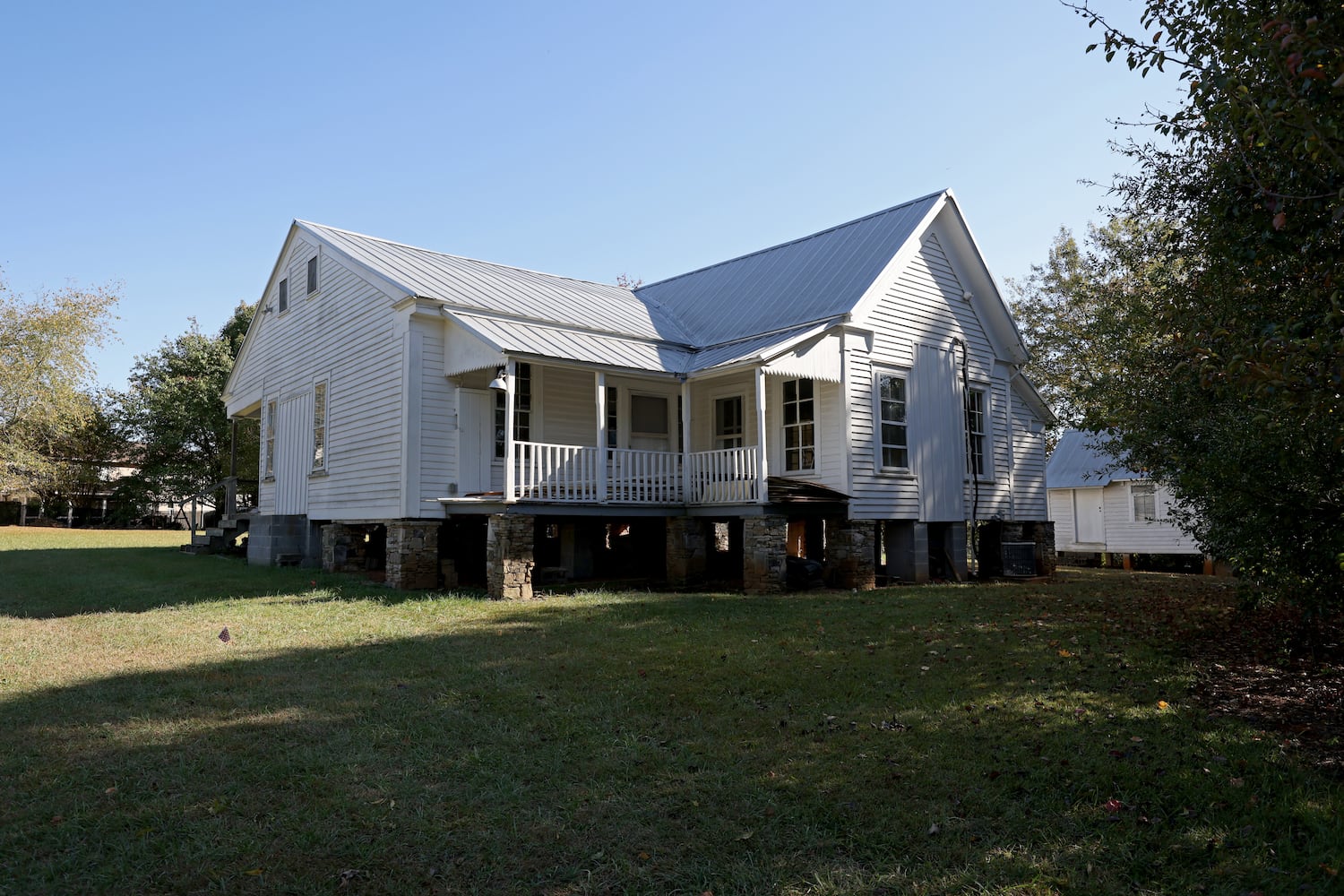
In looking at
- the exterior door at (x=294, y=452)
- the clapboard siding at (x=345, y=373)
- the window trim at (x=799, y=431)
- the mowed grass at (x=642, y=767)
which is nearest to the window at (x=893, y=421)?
the window trim at (x=799, y=431)

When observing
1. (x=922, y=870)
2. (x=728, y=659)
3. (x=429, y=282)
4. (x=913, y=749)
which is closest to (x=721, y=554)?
(x=429, y=282)

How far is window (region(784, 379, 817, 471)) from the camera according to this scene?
1655 cm

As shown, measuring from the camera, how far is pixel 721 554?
1969 centimetres

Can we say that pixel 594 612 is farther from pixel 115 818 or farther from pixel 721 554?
pixel 721 554

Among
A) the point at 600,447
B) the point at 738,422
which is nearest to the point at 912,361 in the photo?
the point at 738,422

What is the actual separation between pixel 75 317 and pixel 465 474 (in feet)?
103

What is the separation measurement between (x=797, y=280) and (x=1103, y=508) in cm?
1692

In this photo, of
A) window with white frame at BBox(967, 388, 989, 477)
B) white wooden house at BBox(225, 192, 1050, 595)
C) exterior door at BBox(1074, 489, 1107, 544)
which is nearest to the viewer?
white wooden house at BBox(225, 192, 1050, 595)

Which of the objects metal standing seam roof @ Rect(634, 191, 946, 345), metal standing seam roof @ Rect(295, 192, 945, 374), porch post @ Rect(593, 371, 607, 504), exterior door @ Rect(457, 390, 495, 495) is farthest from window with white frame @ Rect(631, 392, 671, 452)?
exterior door @ Rect(457, 390, 495, 495)

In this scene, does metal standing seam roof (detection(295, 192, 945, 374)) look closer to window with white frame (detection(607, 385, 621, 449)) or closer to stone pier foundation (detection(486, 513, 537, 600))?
window with white frame (detection(607, 385, 621, 449))

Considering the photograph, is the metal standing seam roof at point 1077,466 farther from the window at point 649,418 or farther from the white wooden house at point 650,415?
the window at point 649,418

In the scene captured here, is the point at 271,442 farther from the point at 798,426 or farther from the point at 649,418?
the point at 798,426

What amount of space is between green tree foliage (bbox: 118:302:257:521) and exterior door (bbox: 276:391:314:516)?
17.8 meters

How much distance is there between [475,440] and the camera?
15531mm
